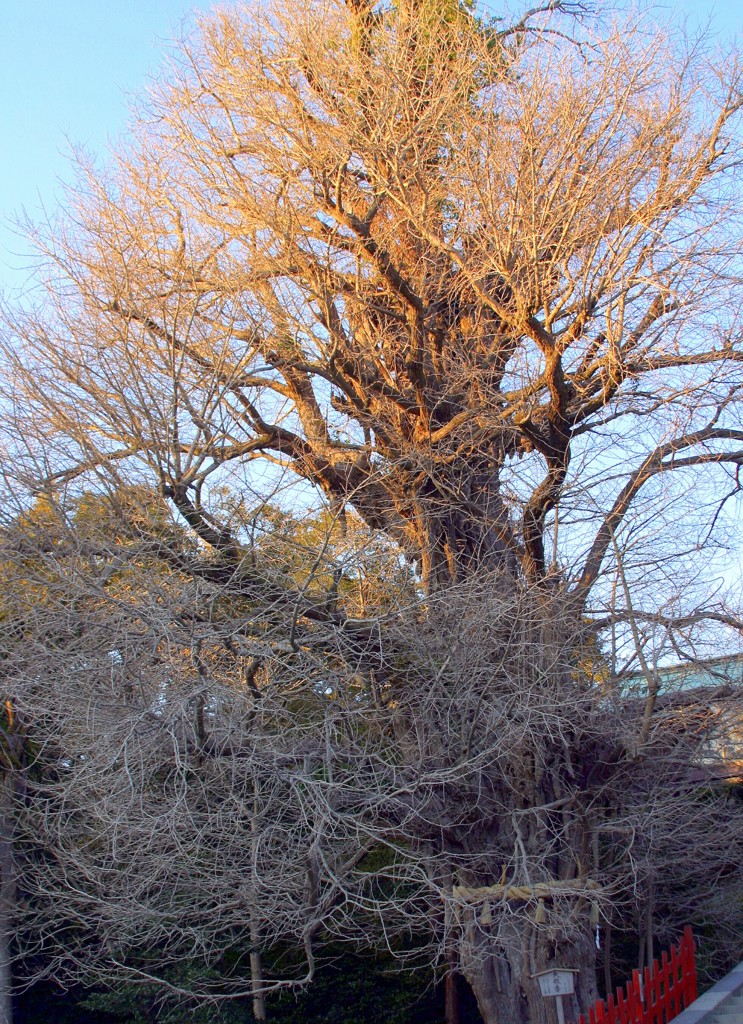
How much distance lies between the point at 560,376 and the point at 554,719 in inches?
120

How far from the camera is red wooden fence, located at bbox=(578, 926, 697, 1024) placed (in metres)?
7.54

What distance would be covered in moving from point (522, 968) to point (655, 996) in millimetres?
1328

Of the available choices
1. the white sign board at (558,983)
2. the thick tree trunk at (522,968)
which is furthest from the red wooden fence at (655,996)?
the thick tree trunk at (522,968)

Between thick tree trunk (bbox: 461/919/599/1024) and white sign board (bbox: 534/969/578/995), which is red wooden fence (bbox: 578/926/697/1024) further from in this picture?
thick tree trunk (bbox: 461/919/599/1024)

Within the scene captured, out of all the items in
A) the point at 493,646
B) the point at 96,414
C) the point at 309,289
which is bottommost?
the point at 493,646

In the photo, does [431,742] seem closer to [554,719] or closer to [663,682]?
[554,719]

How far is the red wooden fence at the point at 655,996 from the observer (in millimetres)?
7539

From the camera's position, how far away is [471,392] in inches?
373

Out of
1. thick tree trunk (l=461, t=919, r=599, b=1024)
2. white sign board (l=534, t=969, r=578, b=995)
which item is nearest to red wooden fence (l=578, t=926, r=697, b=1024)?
white sign board (l=534, t=969, r=578, b=995)

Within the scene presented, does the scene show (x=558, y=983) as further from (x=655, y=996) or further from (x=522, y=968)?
(x=655, y=996)

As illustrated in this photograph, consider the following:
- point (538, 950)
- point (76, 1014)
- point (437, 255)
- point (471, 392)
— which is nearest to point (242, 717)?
point (538, 950)

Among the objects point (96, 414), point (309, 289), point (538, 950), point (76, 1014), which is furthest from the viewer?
point (76, 1014)

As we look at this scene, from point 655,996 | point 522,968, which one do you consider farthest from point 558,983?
point 655,996

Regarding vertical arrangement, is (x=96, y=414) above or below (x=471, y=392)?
below
